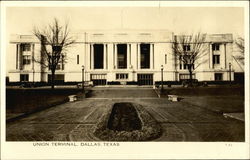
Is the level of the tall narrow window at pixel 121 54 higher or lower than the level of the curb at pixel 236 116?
higher

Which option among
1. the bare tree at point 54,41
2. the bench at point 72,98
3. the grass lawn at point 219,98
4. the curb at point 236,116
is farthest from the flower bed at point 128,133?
the bench at point 72,98

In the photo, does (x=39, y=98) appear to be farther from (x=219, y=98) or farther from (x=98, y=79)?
(x=219, y=98)

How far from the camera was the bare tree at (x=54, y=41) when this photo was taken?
15.6 ft

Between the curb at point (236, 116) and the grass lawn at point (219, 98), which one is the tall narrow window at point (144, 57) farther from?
the curb at point (236, 116)

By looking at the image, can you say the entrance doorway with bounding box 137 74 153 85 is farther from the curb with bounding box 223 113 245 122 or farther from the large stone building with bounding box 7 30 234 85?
the curb with bounding box 223 113 245 122

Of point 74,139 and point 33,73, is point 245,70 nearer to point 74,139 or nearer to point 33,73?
point 74,139

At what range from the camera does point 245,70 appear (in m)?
3.74

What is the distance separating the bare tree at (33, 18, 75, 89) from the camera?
4746mm

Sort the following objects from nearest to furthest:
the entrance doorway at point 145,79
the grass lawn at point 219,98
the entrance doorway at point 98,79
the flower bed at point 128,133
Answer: the flower bed at point 128,133 → the grass lawn at point 219,98 → the entrance doorway at point 98,79 → the entrance doorway at point 145,79

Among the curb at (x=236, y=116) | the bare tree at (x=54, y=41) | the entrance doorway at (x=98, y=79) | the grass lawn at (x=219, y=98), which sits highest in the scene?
the bare tree at (x=54, y=41)

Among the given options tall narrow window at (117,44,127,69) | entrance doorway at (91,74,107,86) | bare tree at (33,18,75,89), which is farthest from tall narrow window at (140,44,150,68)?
bare tree at (33,18,75,89)

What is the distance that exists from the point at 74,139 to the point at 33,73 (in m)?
6.08

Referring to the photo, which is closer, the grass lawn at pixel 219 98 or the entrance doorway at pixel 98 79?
the grass lawn at pixel 219 98
